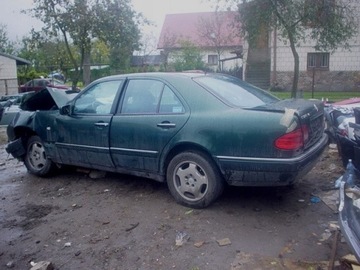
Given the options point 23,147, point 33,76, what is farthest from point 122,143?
point 33,76

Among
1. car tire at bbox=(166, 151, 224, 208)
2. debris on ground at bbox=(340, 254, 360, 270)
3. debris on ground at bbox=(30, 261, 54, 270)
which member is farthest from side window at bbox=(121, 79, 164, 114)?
debris on ground at bbox=(340, 254, 360, 270)

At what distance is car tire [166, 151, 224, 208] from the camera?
4398 mm

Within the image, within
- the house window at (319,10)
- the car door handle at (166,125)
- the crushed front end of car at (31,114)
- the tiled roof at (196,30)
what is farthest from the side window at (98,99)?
the tiled roof at (196,30)

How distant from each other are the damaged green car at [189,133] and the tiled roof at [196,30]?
21.8m

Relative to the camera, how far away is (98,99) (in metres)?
5.60

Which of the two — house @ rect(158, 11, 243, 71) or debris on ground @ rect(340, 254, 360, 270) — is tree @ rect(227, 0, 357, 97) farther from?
debris on ground @ rect(340, 254, 360, 270)

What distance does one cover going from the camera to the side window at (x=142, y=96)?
16.1 feet

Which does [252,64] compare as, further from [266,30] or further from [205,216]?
[205,216]

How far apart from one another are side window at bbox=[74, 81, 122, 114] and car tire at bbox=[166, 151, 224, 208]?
1.37 meters

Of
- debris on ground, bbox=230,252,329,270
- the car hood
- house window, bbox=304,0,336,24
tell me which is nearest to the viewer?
debris on ground, bbox=230,252,329,270

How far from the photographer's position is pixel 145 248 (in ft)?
12.7

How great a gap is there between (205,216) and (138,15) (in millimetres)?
16384

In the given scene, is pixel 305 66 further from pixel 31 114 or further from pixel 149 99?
pixel 149 99

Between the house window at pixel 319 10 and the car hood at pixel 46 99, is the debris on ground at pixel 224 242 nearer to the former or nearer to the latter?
the car hood at pixel 46 99
